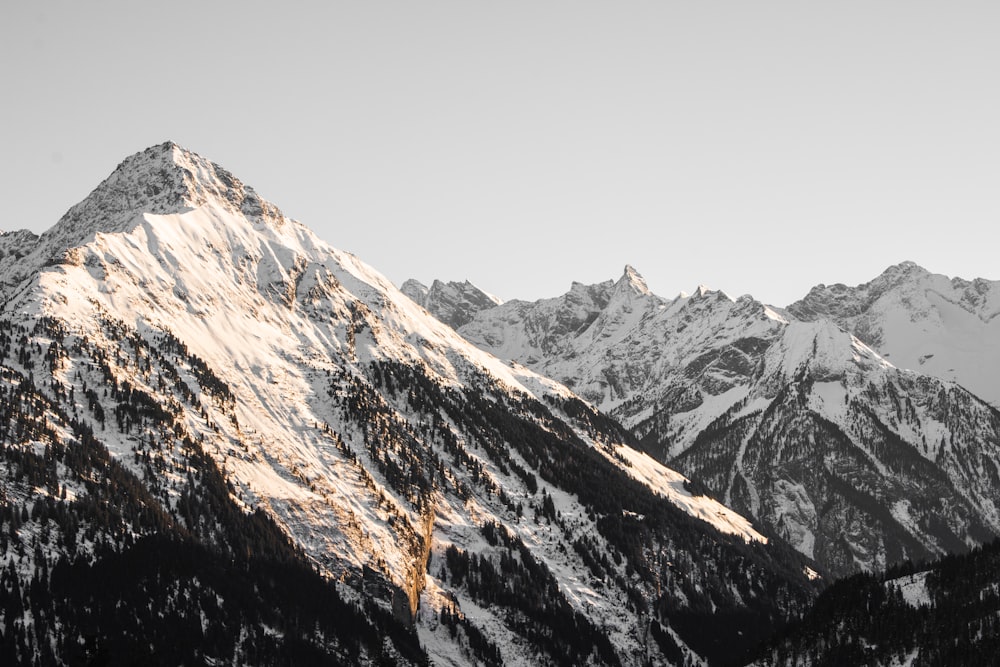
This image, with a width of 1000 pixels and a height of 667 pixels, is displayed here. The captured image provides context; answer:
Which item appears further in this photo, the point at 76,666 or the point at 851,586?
the point at 851,586

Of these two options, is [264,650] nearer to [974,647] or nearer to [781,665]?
[781,665]

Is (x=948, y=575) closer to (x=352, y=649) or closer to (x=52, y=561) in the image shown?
(x=352, y=649)

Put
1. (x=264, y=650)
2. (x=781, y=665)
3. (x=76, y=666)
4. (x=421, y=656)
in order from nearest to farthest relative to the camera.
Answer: (x=76, y=666)
(x=264, y=650)
(x=781, y=665)
(x=421, y=656)

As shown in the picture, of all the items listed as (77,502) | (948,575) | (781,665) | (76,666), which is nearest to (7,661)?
(76,666)

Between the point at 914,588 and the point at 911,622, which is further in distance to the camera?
the point at 914,588

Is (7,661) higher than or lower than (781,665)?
higher

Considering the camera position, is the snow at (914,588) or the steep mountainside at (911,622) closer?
the steep mountainside at (911,622)

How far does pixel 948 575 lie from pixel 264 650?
115 meters

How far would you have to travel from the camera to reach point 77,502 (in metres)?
175

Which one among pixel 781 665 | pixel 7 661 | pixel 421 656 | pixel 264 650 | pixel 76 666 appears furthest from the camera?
pixel 421 656

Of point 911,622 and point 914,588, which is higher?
point 914,588

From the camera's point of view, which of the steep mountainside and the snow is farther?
the snow

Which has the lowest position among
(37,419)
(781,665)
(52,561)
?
(781,665)

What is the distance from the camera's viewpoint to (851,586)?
19975 cm
